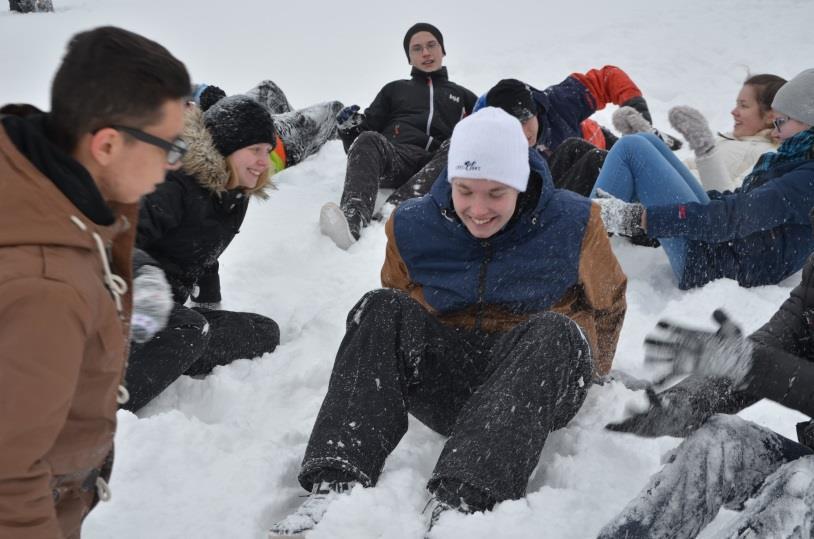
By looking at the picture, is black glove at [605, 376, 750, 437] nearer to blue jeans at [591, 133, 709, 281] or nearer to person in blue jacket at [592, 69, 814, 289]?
person in blue jacket at [592, 69, 814, 289]

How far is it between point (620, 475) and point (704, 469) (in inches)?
19.9

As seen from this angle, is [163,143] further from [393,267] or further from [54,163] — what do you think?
[393,267]

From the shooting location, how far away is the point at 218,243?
139 inches

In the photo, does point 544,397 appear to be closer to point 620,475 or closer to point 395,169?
point 620,475

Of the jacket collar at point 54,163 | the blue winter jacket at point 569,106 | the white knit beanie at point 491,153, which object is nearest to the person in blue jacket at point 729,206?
the blue winter jacket at point 569,106

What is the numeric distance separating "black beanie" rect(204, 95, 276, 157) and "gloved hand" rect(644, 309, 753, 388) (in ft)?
6.81

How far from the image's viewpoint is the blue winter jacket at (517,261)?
281 cm

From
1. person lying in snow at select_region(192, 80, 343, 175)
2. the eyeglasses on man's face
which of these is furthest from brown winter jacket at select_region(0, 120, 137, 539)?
A: the eyeglasses on man's face

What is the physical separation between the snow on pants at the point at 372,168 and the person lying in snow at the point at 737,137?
1.85m

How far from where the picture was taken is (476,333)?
2812mm

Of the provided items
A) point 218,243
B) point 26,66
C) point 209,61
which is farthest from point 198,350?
point 209,61

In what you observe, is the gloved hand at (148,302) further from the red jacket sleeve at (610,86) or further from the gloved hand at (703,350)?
the red jacket sleeve at (610,86)

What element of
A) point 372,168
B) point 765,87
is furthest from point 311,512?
point 765,87

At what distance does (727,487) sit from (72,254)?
1.67 meters
